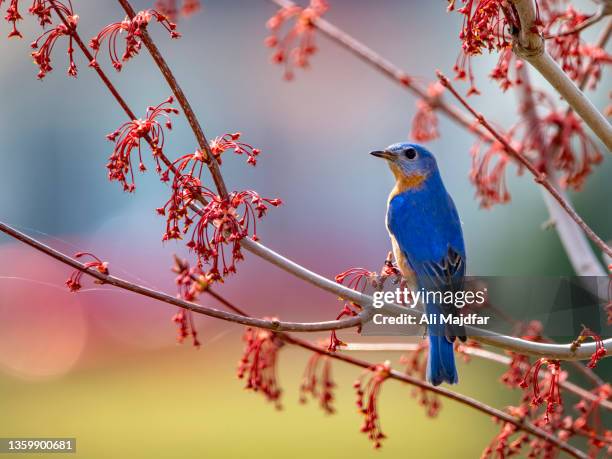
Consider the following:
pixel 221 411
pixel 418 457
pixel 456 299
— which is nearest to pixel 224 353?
pixel 221 411

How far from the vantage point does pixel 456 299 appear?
2855 mm

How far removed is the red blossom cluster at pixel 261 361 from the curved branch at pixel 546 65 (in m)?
1.17

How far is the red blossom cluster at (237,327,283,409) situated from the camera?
104 inches

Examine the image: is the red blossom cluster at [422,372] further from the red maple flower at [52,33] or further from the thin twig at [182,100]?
the red maple flower at [52,33]

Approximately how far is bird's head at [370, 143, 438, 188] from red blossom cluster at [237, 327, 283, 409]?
3.95ft

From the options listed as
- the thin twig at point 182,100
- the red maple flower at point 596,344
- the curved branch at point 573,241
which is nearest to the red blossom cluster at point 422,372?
the curved branch at point 573,241

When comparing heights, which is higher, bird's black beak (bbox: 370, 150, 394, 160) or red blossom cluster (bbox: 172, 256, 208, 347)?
bird's black beak (bbox: 370, 150, 394, 160)

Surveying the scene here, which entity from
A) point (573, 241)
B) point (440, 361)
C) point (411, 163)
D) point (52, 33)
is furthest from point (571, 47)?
point (52, 33)

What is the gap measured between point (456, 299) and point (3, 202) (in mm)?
9677

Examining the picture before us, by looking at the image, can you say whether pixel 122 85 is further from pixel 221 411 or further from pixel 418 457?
pixel 418 457

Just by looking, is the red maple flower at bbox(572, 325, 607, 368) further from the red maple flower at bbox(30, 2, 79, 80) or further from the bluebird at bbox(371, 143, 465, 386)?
the red maple flower at bbox(30, 2, 79, 80)

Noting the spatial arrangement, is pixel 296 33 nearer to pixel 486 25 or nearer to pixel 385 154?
pixel 385 154

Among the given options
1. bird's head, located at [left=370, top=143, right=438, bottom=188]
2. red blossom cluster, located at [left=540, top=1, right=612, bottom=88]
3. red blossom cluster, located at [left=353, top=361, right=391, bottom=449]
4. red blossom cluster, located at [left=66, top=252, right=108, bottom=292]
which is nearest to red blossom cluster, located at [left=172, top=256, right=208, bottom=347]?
red blossom cluster, located at [left=66, top=252, right=108, bottom=292]

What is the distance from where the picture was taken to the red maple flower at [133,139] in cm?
220
